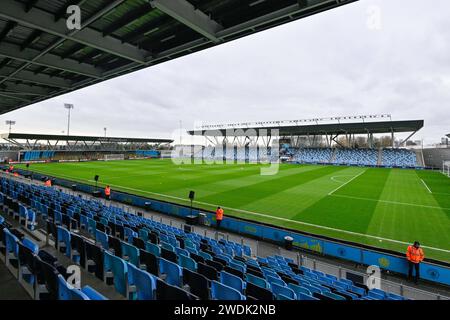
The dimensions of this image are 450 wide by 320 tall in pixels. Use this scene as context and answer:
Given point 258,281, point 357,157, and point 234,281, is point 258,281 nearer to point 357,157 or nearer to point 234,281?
point 234,281

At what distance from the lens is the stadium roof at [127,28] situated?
5.74 meters

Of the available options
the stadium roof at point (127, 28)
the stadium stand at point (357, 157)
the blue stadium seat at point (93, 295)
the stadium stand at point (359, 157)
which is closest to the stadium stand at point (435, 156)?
the stadium stand at point (359, 157)

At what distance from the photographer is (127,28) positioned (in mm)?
7375

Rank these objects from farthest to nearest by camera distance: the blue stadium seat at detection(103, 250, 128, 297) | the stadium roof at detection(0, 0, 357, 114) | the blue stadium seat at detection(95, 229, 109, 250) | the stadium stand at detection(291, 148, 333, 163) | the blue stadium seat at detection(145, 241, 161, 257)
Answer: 1. the stadium stand at detection(291, 148, 333, 163)
2. the blue stadium seat at detection(95, 229, 109, 250)
3. the blue stadium seat at detection(145, 241, 161, 257)
4. the stadium roof at detection(0, 0, 357, 114)
5. the blue stadium seat at detection(103, 250, 128, 297)

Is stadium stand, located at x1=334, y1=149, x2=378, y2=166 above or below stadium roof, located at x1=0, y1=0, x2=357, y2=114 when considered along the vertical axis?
below

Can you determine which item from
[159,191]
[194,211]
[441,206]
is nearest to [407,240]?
[441,206]

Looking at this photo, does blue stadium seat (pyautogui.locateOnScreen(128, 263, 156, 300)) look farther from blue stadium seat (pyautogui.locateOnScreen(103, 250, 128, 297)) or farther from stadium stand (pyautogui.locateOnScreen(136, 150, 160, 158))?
stadium stand (pyautogui.locateOnScreen(136, 150, 160, 158))

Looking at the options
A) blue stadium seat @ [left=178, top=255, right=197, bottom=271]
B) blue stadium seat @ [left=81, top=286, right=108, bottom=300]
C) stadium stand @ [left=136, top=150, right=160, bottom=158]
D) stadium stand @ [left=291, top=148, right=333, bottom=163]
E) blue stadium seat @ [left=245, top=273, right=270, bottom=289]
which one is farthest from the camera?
stadium stand @ [left=136, top=150, right=160, bottom=158]

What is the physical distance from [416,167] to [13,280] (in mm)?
62002

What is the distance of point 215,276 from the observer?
16.1 ft

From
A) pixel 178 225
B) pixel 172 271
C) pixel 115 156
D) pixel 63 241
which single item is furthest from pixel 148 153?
pixel 172 271

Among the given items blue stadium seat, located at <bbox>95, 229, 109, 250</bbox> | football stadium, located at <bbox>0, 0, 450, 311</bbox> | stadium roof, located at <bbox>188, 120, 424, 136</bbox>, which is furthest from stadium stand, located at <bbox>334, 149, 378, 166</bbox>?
blue stadium seat, located at <bbox>95, 229, 109, 250</bbox>

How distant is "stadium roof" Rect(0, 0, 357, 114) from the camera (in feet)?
18.8

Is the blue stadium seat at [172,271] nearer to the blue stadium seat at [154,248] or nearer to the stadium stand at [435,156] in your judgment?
the blue stadium seat at [154,248]
